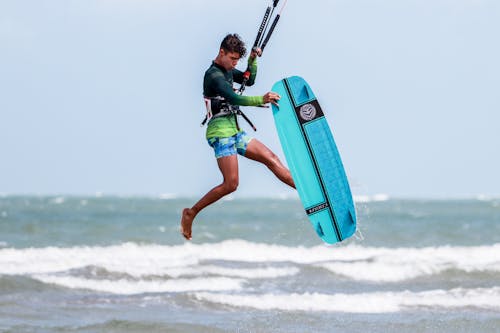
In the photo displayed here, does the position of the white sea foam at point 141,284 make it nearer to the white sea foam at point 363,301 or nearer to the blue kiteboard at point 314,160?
the white sea foam at point 363,301

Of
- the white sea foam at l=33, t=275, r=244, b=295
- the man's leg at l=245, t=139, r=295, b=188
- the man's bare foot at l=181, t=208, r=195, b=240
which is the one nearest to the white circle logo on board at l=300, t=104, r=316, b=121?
→ the man's leg at l=245, t=139, r=295, b=188

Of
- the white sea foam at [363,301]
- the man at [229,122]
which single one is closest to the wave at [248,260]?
the white sea foam at [363,301]

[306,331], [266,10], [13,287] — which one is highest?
[266,10]

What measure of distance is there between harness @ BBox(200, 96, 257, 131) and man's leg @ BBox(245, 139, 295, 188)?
0.16 m

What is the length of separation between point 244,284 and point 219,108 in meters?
9.16

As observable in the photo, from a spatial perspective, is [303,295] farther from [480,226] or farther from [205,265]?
[480,226]

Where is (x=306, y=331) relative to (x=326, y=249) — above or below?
below

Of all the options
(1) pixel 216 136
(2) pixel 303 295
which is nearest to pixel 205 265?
(2) pixel 303 295

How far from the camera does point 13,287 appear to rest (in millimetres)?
14477

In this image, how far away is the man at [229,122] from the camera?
6777mm

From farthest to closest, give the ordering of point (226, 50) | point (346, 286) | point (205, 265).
Answer: point (205, 265)
point (346, 286)
point (226, 50)

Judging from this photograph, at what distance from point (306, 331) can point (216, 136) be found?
14.6ft

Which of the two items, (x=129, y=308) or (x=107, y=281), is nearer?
(x=129, y=308)

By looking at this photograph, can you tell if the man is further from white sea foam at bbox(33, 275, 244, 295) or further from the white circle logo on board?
white sea foam at bbox(33, 275, 244, 295)
